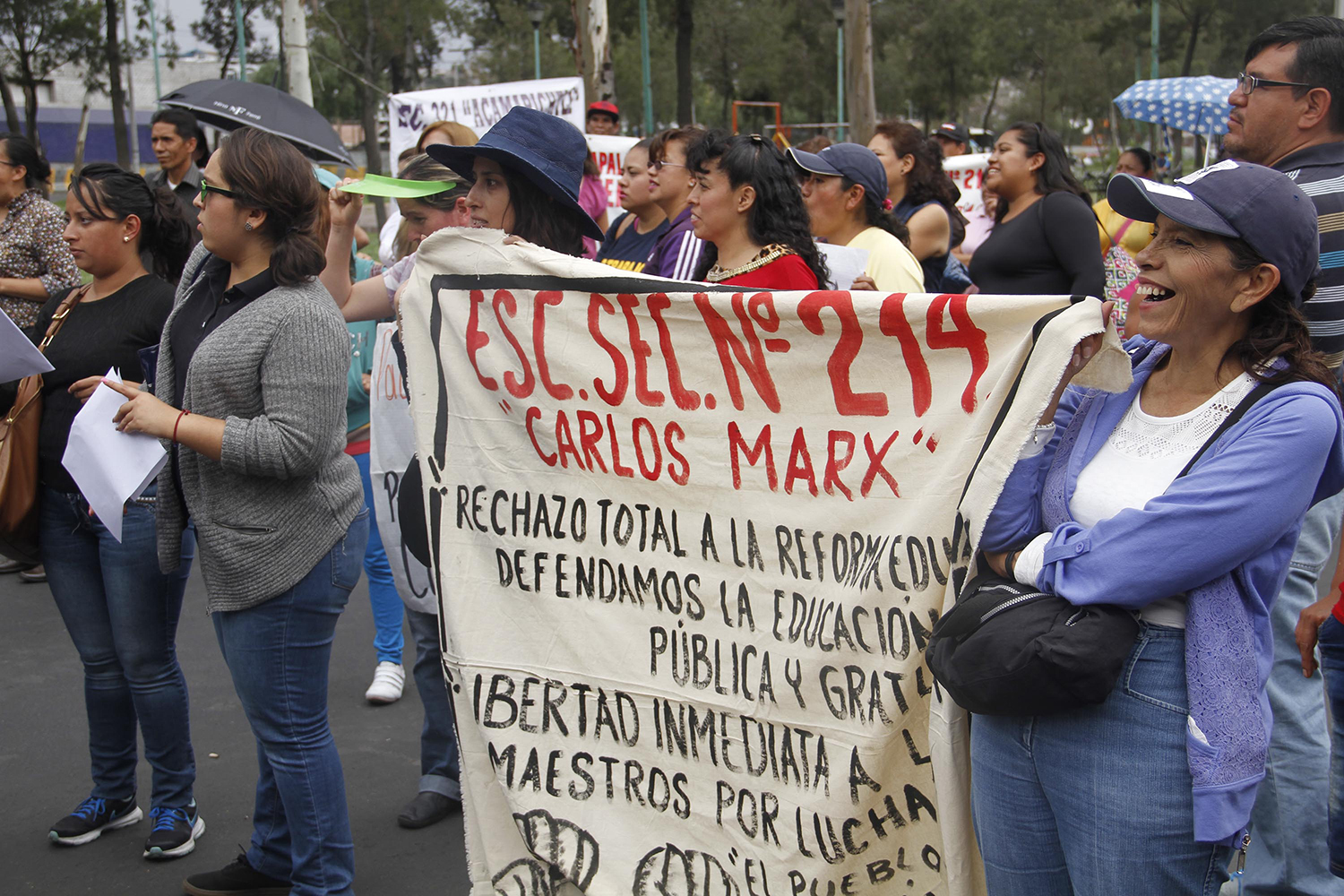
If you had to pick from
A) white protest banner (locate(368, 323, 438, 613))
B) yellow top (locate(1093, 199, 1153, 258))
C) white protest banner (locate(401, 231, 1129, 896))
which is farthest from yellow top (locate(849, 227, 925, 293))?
white protest banner (locate(401, 231, 1129, 896))

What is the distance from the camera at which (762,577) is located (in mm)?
2465

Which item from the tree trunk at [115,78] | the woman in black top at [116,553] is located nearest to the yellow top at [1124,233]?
the woman in black top at [116,553]

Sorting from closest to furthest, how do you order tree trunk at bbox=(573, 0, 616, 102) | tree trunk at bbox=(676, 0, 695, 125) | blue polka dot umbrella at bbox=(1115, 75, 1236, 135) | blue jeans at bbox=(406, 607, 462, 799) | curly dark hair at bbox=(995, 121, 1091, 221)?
blue jeans at bbox=(406, 607, 462, 799), curly dark hair at bbox=(995, 121, 1091, 221), blue polka dot umbrella at bbox=(1115, 75, 1236, 135), tree trunk at bbox=(573, 0, 616, 102), tree trunk at bbox=(676, 0, 695, 125)

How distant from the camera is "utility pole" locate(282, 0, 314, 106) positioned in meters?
12.6

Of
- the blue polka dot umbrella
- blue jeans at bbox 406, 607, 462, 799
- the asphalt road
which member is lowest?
the asphalt road

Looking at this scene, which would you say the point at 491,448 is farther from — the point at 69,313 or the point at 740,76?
the point at 740,76

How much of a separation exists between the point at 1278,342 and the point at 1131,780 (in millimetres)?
757

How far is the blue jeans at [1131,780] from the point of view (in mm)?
1917

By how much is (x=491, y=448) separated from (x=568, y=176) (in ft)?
2.43

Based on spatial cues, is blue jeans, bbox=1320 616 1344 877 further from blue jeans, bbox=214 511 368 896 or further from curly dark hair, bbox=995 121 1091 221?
→ curly dark hair, bbox=995 121 1091 221

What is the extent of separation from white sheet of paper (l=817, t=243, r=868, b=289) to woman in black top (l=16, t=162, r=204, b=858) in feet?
6.81

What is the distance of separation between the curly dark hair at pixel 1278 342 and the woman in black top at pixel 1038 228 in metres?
2.85

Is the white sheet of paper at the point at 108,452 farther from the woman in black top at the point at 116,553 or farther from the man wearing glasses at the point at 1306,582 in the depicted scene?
the man wearing glasses at the point at 1306,582

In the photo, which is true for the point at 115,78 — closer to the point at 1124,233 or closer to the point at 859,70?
the point at 859,70
